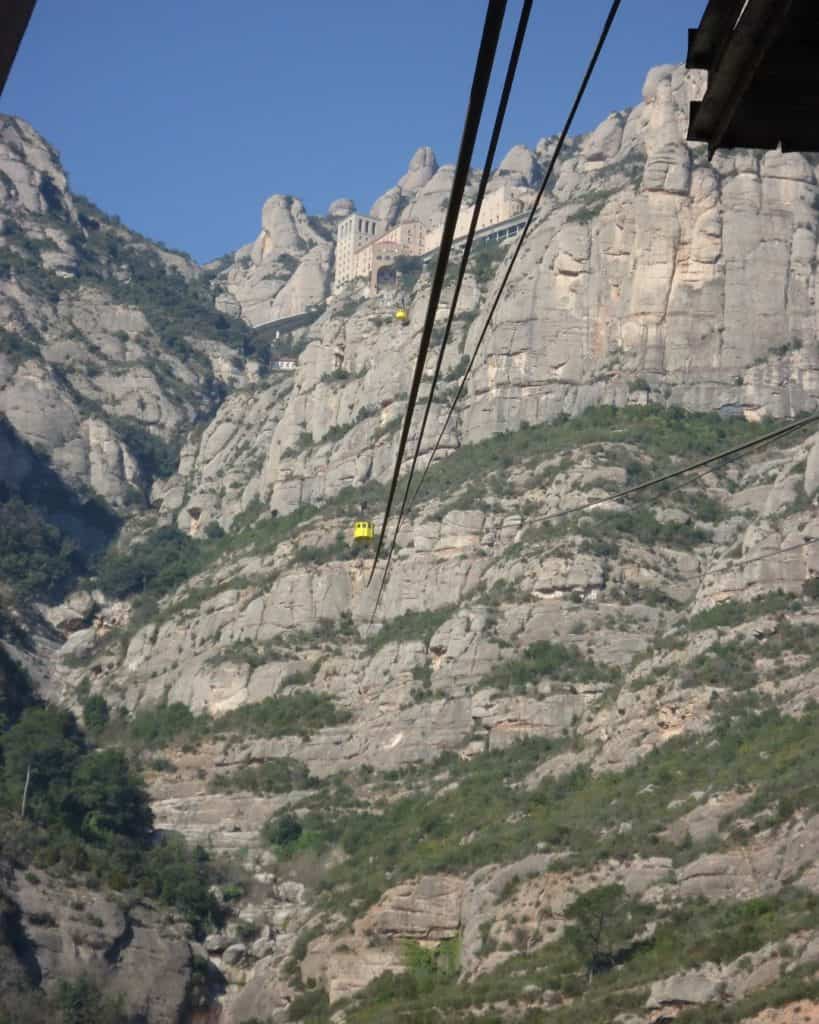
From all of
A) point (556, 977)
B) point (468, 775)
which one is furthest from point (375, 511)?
point (556, 977)

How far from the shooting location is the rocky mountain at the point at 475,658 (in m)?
55.7

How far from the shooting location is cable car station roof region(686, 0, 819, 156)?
5508 millimetres

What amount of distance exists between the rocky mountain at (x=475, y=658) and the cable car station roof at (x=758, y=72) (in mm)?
29489

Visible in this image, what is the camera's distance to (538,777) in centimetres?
7212

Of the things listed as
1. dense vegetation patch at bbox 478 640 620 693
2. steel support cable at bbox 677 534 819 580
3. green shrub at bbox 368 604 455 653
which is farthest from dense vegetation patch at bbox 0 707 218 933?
steel support cable at bbox 677 534 819 580

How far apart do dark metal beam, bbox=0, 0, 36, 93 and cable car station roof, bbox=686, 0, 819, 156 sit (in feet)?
8.20

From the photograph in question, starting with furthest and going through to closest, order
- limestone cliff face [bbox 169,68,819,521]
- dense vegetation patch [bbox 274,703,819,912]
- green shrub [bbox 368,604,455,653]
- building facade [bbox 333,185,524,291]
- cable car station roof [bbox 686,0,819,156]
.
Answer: building facade [bbox 333,185,524,291] → limestone cliff face [bbox 169,68,819,521] → green shrub [bbox 368,604,455,653] → dense vegetation patch [bbox 274,703,819,912] → cable car station roof [bbox 686,0,819,156]

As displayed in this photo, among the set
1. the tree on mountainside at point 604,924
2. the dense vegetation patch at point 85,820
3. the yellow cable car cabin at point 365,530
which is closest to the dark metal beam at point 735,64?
the tree on mountainside at point 604,924

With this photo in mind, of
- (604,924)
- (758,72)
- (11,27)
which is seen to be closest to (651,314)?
(604,924)

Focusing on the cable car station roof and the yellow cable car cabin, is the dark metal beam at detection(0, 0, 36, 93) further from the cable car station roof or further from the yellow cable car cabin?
the yellow cable car cabin

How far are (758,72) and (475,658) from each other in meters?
79.4

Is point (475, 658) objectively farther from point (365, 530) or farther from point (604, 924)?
point (604, 924)

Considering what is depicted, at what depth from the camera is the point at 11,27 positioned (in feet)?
13.6

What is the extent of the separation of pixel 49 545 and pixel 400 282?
5545 centimetres
